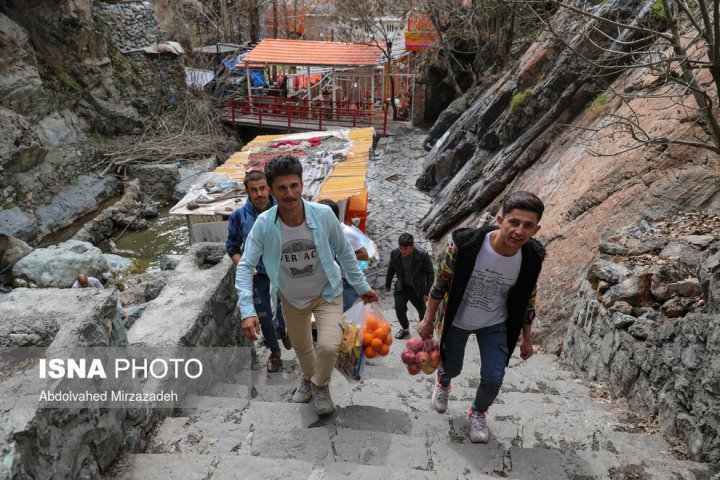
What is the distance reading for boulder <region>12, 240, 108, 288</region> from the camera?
1034 centimetres

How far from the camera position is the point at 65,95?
16375mm

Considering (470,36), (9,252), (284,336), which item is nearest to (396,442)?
(284,336)

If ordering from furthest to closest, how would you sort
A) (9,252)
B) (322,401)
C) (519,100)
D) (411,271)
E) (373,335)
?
(9,252) → (519,100) → (411,271) → (373,335) → (322,401)

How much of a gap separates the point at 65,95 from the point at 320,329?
17.2 m

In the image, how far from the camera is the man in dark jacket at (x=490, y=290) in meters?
2.71

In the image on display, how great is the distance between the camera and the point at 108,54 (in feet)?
60.2

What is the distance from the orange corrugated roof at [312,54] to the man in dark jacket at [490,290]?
18520mm

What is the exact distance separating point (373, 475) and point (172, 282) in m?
2.43

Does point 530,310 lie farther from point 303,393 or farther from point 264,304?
point 264,304

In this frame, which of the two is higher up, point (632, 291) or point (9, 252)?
point (632, 291)

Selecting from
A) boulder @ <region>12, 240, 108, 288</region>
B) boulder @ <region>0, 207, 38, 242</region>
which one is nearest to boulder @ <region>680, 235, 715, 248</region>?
boulder @ <region>12, 240, 108, 288</region>

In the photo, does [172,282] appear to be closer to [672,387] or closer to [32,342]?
[32,342]

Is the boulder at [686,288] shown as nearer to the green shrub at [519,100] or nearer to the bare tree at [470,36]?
the green shrub at [519,100]

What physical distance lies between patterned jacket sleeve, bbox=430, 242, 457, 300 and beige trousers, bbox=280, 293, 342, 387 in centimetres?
67
